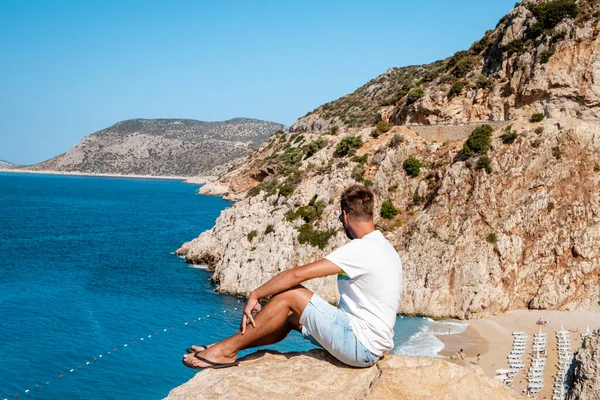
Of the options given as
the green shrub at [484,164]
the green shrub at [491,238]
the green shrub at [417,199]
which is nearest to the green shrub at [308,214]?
the green shrub at [417,199]

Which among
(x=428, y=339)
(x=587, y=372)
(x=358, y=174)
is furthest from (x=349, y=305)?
(x=358, y=174)

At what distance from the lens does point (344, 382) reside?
6488mm

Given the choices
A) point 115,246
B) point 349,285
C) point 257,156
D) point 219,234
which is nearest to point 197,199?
point 257,156

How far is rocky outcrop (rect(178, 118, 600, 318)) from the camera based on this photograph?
112 ft

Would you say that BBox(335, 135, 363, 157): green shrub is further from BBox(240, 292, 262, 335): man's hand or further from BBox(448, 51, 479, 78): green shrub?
BBox(240, 292, 262, 335): man's hand

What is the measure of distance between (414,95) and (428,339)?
87.4 feet

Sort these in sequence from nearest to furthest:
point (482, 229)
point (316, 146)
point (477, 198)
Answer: point (482, 229) < point (477, 198) < point (316, 146)

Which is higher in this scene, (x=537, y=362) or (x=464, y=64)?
(x=464, y=64)

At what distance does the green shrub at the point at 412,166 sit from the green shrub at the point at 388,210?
9.94 ft

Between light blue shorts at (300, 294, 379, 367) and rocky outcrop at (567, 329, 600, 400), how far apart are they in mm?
4485

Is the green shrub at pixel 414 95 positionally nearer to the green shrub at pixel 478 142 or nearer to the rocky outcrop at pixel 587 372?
the green shrub at pixel 478 142

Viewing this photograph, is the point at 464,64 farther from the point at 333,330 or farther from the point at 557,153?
the point at 333,330

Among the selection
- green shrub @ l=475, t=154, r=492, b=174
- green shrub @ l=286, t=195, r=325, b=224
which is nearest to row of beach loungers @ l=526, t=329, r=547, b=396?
green shrub @ l=475, t=154, r=492, b=174

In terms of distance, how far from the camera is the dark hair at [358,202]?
6328 mm
